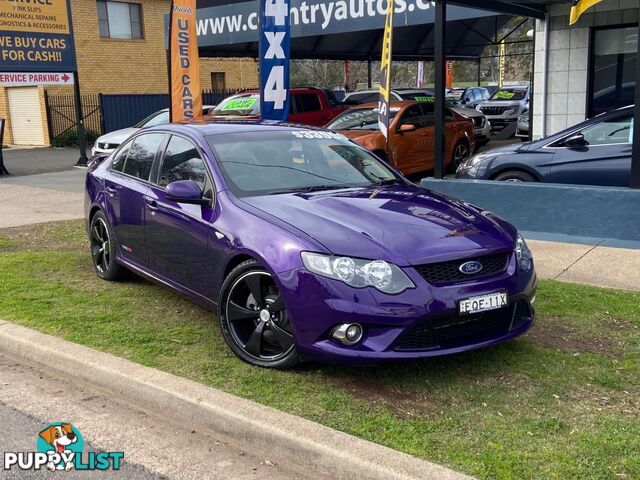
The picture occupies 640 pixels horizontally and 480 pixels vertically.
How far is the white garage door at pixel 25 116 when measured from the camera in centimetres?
2598

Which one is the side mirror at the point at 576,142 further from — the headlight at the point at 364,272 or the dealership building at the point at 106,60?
the dealership building at the point at 106,60

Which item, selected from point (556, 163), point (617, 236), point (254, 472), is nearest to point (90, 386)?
point (254, 472)

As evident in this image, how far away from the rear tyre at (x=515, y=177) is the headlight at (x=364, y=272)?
18.3ft

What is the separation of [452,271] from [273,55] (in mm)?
5745

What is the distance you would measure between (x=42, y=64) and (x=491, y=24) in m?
12.5

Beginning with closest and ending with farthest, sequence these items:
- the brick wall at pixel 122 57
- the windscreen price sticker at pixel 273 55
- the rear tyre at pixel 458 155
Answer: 1. the windscreen price sticker at pixel 273 55
2. the rear tyre at pixel 458 155
3. the brick wall at pixel 122 57

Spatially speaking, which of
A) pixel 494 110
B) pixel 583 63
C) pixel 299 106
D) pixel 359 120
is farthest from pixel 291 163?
pixel 494 110

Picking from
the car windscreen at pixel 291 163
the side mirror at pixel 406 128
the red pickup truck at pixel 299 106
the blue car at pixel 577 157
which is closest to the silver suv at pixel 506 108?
the red pickup truck at pixel 299 106

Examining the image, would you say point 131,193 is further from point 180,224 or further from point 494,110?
point 494,110

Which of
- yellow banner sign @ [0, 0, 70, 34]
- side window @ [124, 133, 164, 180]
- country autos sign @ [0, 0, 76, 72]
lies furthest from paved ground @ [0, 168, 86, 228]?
side window @ [124, 133, 164, 180]

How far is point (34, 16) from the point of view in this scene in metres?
17.2

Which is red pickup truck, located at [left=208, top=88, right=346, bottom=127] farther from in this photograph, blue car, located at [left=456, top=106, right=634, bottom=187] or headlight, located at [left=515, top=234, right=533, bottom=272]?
headlight, located at [left=515, top=234, right=533, bottom=272]

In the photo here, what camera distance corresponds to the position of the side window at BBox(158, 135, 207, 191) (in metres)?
5.12

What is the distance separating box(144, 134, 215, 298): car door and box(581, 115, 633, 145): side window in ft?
17.4
